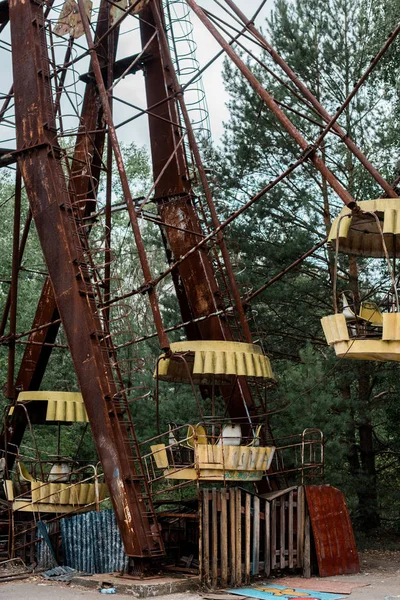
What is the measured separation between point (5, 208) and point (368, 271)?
2190cm

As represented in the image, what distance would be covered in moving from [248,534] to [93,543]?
10.2ft

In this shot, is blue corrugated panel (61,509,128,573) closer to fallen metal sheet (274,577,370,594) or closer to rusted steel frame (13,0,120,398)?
fallen metal sheet (274,577,370,594)

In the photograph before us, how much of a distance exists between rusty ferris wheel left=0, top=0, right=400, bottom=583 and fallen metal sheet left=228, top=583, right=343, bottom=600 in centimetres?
75

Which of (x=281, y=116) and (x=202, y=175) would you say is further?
(x=202, y=175)

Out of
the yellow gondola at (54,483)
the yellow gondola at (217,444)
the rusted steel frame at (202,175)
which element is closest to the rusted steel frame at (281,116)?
the rusted steel frame at (202,175)

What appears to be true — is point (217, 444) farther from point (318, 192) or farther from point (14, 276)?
point (318, 192)

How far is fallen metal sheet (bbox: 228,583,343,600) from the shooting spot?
40.9ft

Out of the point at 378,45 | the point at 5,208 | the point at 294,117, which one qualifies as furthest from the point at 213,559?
the point at 5,208

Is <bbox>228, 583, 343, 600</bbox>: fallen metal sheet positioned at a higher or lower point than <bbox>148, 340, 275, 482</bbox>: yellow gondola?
lower

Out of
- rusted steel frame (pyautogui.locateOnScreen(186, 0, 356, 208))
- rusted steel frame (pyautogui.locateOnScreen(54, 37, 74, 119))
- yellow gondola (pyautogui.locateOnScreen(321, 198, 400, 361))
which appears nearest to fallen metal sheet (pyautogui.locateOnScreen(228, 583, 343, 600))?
yellow gondola (pyautogui.locateOnScreen(321, 198, 400, 361))

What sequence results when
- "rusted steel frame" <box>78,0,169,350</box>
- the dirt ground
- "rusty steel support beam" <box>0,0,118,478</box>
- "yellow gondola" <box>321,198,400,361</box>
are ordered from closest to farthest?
"yellow gondola" <box>321,198,400,361</box>
the dirt ground
"rusted steel frame" <box>78,0,169,350</box>
"rusty steel support beam" <box>0,0,118,478</box>

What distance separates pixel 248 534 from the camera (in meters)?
14.2

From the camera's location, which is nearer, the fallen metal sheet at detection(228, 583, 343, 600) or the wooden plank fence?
the fallen metal sheet at detection(228, 583, 343, 600)

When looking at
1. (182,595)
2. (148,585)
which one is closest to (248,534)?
(182,595)
